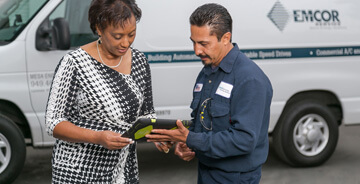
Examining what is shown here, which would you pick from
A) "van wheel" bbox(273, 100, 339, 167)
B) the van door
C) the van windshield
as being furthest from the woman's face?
"van wheel" bbox(273, 100, 339, 167)

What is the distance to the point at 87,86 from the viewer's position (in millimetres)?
2625

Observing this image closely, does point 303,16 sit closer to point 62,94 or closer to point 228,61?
point 228,61

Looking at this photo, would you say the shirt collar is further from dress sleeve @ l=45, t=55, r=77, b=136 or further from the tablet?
dress sleeve @ l=45, t=55, r=77, b=136

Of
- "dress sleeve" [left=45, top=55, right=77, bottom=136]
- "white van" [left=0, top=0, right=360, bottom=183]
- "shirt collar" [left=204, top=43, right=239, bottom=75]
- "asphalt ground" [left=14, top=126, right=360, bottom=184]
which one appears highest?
"shirt collar" [left=204, top=43, right=239, bottom=75]

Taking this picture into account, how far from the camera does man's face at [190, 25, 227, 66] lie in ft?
8.81

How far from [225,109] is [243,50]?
11.5ft

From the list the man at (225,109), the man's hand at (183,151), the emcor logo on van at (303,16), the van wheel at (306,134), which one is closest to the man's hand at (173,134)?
the man at (225,109)

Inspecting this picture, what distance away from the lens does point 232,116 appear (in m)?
2.66

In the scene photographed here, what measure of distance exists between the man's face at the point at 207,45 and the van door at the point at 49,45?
3172mm

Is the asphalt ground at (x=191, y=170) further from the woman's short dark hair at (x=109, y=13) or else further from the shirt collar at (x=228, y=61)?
the woman's short dark hair at (x=109, y=13)

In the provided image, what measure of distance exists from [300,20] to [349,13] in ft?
1.96

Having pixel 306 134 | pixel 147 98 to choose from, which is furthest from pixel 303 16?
pixel 147 98

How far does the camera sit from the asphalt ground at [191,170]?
6.13m

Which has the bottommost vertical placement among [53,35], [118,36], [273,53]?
[273,53]
